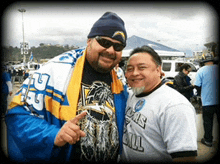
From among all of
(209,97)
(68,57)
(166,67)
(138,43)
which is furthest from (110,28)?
(166,67)

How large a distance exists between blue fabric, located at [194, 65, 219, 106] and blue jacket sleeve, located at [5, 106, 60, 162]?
11.5 feet

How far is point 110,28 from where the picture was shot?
5.07 feet

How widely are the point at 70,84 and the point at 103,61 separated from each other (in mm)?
369

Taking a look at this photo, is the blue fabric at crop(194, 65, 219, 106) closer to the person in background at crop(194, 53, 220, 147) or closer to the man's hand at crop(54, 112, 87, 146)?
the person in background at crop(194, 53, 220, 147)

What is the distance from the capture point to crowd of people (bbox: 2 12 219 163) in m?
1.24

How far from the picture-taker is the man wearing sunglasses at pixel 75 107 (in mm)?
1237

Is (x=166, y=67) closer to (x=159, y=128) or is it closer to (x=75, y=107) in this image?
(x=159, y=128)

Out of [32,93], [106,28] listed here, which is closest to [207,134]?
[106,28]

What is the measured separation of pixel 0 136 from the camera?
1804 millimetres

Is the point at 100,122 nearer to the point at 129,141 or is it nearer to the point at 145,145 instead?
the point at 129,141

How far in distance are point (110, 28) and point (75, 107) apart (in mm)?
773

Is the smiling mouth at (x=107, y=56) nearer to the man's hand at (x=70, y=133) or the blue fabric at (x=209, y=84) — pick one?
the man's hand at (x=70, y=133)

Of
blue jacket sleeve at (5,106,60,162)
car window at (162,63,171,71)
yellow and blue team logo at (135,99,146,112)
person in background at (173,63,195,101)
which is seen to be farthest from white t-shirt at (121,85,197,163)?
car window at (162,63,171,71)

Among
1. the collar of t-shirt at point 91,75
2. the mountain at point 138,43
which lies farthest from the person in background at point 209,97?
the collar of t-shirt at point 91,75
